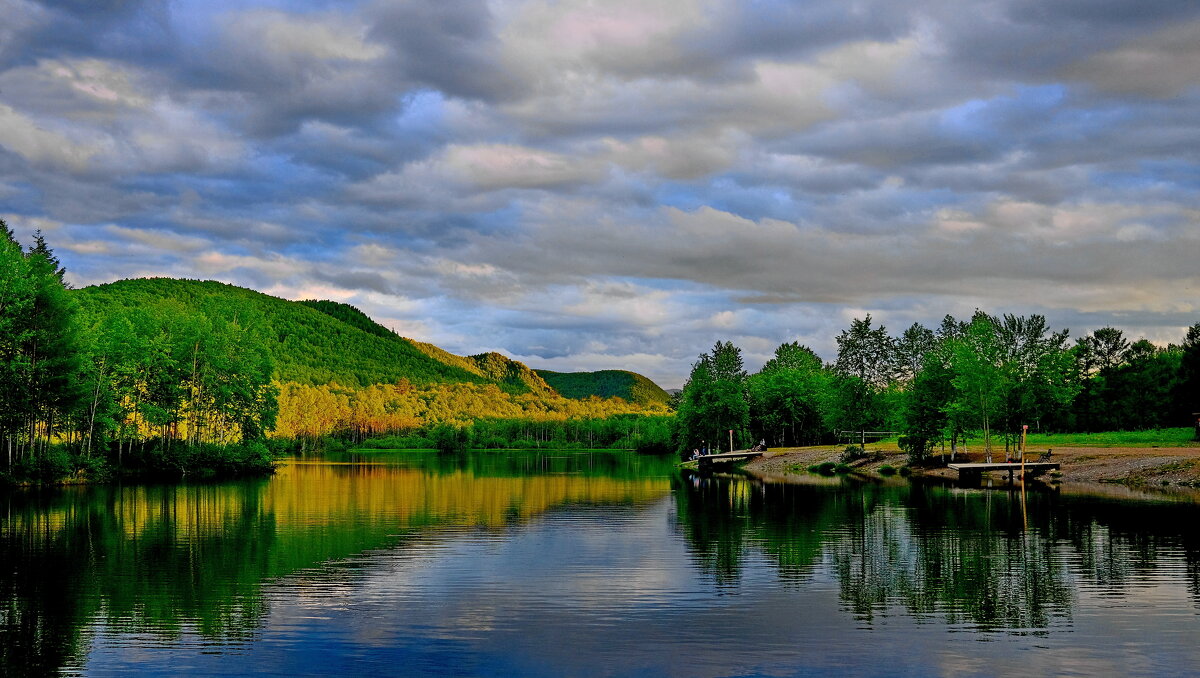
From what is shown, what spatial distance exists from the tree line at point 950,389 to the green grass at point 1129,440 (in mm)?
3221

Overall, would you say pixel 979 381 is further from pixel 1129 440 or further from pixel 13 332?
pixel 13 332

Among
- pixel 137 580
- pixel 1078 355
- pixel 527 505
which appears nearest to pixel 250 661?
pixel 137 580

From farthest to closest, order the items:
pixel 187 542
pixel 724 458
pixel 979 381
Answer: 1. pixel 724 458
2. pixel 979 381
3. pixel 187 542

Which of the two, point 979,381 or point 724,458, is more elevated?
point 979,381

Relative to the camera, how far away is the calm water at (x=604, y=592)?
17969mm

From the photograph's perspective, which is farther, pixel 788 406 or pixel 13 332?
pixel 788 406

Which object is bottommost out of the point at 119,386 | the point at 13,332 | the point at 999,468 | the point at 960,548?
the point at 999,468

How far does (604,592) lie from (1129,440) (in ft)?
258

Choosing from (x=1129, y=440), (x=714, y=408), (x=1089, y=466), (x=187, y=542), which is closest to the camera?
(x=187, y=542)

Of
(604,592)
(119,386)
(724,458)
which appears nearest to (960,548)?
(604,592)

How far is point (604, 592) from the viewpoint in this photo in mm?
25125

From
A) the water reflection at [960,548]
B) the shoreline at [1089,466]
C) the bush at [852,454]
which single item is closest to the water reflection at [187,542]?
the water reflection at [960,548]

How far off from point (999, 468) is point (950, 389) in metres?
11.1

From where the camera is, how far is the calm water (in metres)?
Result: 18.0
